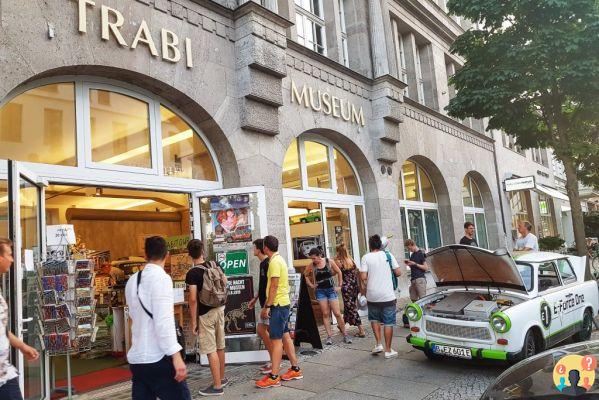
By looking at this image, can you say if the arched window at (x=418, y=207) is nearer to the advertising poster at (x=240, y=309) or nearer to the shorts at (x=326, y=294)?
the shorts at (x=326, y=294)

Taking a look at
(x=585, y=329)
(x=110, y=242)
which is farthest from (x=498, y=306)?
(x=110, y=242)

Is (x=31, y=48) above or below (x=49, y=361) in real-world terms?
above

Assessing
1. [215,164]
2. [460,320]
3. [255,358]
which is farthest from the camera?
[215,164]

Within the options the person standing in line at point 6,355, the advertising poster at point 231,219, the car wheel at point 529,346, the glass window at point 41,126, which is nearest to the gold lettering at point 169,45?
the glass window at point 41,126

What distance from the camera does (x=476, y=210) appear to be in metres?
18.9

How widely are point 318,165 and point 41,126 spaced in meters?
6.26

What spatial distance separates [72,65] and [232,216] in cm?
307

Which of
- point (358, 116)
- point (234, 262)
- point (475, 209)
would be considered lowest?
point (234, 262)

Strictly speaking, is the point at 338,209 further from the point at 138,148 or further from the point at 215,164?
the point at 138,148

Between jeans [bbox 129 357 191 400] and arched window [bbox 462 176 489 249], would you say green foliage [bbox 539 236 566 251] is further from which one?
jeans [bbox 129 357 191 400]

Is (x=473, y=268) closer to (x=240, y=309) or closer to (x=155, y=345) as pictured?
(x=240, y=309)

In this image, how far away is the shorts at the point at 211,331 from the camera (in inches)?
220

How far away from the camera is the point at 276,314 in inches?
231

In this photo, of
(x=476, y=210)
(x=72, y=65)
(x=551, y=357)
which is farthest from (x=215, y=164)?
(x=476, y=210)
